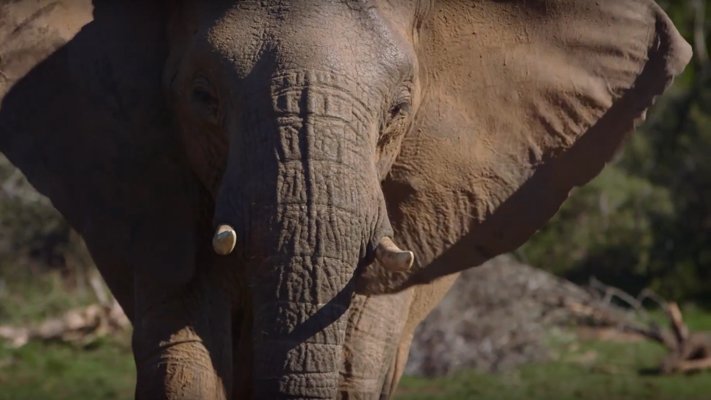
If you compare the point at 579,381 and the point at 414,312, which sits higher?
the point at 414,312

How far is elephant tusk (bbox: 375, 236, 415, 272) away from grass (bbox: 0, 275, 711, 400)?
3.11m

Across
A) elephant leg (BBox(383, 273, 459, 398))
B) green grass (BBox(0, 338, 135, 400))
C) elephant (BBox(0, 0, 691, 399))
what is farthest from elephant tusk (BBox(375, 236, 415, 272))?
green grass (BBox(0, 338, 135, 400))

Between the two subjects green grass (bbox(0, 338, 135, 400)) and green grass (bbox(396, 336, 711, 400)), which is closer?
green grass (bbox(0, 338, 135, 400))

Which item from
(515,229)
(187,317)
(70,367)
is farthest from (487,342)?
(187,317)

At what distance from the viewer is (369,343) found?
154 inches

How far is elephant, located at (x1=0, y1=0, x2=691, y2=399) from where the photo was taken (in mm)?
3148

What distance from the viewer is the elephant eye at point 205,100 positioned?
3.41m

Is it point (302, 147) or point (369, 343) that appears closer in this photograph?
point (302, 147)

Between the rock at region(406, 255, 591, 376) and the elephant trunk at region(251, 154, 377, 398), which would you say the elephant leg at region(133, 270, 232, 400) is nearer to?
the elephant trunk at region(251, 154, 377, 398)

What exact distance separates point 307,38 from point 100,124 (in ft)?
2.20

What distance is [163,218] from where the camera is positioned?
3.68 meters

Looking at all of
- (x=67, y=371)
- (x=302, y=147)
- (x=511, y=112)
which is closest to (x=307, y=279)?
(x=302, y=147)

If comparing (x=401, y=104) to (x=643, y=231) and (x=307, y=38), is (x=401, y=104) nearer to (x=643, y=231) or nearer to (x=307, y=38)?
(x=307, y=38)

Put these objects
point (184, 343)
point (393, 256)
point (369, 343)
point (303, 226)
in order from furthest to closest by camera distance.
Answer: point (369, 343), point (184, 343), point (393, 256), point (303, 226)
